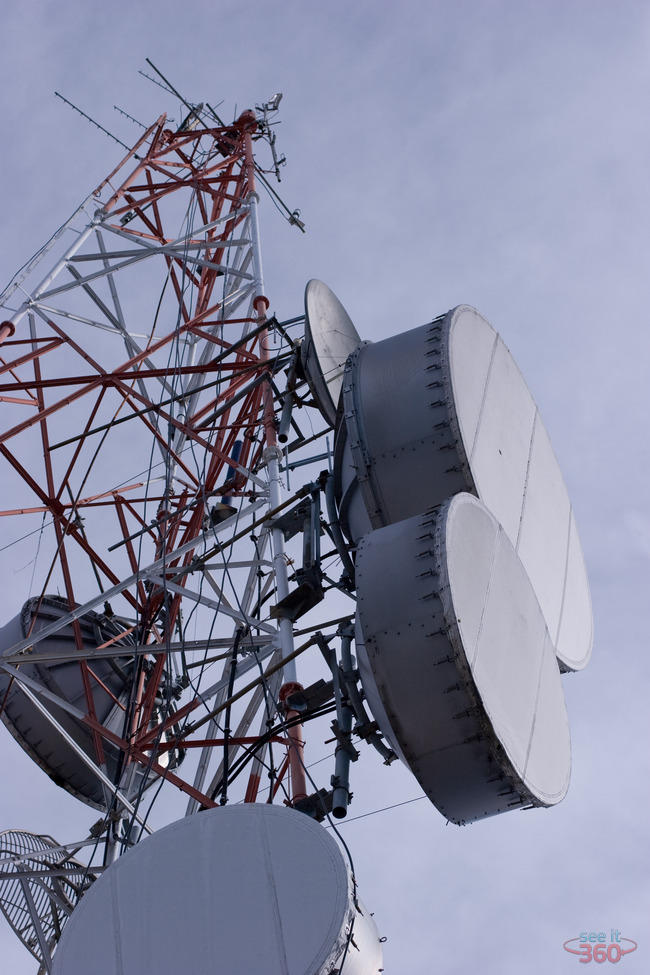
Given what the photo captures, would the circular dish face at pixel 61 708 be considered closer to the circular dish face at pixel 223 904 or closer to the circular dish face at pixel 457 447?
the circular dish face at pixel 457 447

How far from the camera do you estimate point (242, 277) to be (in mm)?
14539

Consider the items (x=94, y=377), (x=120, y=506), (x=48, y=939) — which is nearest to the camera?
(x=48, y=939)

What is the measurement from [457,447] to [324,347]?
3319 mm

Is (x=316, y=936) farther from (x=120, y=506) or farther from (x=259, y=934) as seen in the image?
(x=120, y=506)

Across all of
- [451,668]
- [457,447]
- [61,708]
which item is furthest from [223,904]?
[61,708]

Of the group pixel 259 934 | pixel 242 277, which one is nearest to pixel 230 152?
pixel 242 277

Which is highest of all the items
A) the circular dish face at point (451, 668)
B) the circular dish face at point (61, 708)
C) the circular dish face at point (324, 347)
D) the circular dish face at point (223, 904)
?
the circular dish face at point (324, 347)

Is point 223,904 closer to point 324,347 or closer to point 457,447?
point 457,447

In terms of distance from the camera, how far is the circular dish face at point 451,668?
6285mm

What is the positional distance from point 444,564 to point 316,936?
2.33 meters

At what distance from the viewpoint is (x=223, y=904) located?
18.5 ft

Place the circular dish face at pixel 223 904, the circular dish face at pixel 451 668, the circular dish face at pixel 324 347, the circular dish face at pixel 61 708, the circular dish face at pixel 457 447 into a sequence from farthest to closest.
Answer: the circular dish face at pixel 61 708
the circular dish face at pixel 324 347
the circular dish face at pixel 457 447
the circular dish face at pixel 451 668
the circular dish face at pixel 223 904

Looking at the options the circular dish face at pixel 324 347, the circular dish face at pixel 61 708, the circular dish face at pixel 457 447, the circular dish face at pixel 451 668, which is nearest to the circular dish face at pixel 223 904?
the circular dish face at pixel 451 668

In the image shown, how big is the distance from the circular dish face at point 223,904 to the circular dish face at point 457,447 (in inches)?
114
